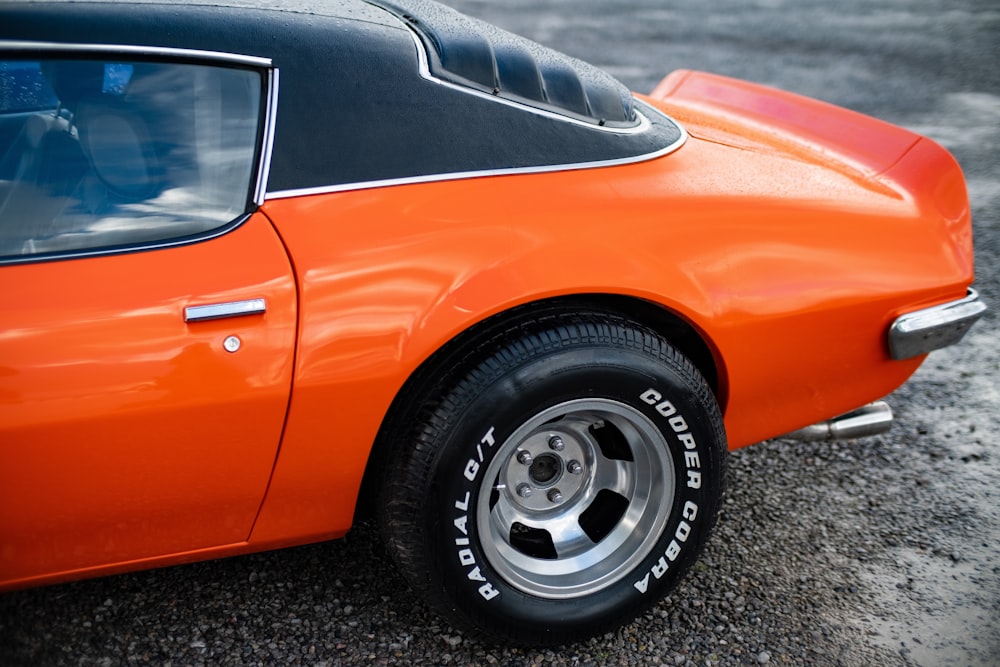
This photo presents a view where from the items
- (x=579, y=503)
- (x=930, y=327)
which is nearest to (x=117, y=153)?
(x=579, y=503)

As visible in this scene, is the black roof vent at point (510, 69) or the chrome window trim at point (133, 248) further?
the black roof vent at point (510, 69)

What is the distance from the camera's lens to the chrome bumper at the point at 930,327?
2355mm

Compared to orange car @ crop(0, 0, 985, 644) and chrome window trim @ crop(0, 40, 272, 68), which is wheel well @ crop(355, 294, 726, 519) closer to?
orange car @ crop(0, 0, 985, 644)

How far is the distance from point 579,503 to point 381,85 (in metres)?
1.08

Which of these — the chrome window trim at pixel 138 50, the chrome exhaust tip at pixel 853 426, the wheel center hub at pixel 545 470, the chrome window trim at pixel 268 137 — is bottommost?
the chrome exhaust tip at pixel 853 426

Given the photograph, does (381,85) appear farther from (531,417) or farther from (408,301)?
(531,417)

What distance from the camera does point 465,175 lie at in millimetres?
2033

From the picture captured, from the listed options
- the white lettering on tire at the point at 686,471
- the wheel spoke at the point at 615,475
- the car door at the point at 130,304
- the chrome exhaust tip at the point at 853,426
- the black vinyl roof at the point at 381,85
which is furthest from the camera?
the chrome exhaust tip at the point at 853,426

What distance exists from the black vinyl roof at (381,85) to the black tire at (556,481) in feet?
1.35

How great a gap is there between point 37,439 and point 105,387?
5.7 inches

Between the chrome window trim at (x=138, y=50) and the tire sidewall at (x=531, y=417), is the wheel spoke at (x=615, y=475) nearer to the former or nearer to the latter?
the tire sidewall at (x=531, y=417)

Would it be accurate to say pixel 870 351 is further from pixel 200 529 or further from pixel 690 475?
pixel 200 529

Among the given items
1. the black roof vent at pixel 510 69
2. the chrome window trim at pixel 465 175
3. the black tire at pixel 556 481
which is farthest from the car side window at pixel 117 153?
the black tire at pixel 556 481

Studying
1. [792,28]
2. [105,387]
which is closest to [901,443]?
[105,387]
